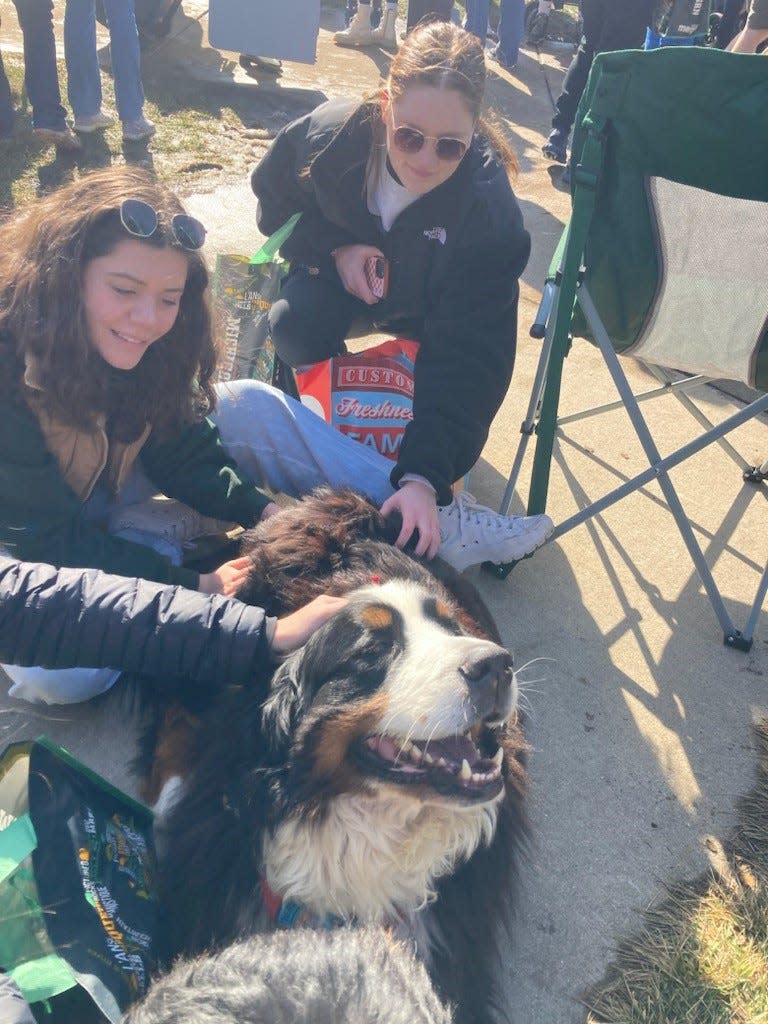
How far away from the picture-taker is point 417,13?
6.42m

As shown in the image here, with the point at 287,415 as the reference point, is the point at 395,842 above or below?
below

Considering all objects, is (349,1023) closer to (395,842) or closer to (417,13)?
(395,842)

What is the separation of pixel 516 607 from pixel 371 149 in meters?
1.50

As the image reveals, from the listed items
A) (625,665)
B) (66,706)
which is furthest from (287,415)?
(625,665)

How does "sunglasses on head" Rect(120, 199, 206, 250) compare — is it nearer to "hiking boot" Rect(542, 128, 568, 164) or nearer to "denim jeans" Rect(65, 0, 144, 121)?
"denim jeans" Rect(65, 0, 144, 121)

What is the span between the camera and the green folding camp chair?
2373mm

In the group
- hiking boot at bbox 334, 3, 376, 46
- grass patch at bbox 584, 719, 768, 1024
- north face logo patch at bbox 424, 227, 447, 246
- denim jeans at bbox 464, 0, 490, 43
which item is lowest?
grass patch at bbox 584, 719, 768, 1024

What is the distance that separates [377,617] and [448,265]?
1380 millimetres

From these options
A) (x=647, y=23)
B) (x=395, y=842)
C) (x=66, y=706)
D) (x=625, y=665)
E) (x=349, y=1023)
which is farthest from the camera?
(x=647, y=23)

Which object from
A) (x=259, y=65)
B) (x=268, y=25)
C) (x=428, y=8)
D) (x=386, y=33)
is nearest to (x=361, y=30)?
(x=386, y=33)

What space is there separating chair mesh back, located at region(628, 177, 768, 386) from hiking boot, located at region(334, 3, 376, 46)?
685 cm

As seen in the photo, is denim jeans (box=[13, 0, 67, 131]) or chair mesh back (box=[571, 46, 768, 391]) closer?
chair mesh back (box=[571, 46, 768, 391])

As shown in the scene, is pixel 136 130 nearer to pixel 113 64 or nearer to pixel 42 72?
pixel 113 64

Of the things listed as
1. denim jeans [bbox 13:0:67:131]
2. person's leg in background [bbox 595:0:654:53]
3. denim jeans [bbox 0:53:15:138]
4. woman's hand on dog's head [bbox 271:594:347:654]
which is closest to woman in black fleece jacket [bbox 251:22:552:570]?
woman's hand on dog's head [bbox 271:594:347:654]
